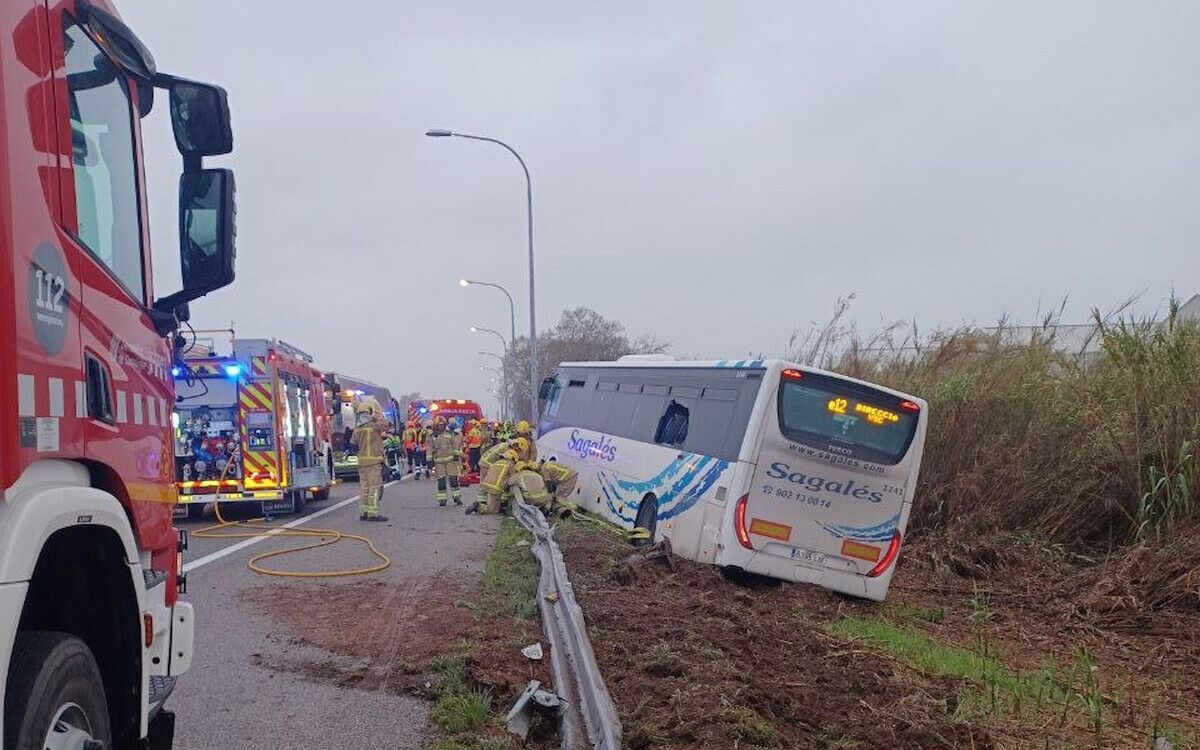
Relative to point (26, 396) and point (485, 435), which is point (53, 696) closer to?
point (26, 396)

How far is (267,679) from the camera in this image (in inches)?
232

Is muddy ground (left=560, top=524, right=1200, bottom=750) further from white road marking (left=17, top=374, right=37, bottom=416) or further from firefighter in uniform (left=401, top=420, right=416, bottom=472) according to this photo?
firefighter in uniform (left=401, top=420, right=416, bottom=472)

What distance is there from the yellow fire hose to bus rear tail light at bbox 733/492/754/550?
3.66 m

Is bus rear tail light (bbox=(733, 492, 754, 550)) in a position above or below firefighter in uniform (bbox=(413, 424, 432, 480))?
above

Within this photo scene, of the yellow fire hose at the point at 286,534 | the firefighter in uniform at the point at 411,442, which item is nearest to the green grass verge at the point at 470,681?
the yellow fire hose at the point at 286,534

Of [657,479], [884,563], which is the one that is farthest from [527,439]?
[884,563]

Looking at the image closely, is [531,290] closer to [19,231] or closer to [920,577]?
[920,577]

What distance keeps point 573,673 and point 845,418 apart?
4918 millimetres

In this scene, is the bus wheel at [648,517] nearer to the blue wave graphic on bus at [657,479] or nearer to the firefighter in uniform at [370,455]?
the blue wave graphic on bus at [657,479]

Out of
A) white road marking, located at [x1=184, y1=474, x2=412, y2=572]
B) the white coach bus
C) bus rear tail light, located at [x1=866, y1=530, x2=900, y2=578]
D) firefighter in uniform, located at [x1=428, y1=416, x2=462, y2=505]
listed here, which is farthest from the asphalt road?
firefighter in uniform, located at [x1=428, y1=416, x2=462, y2=505]

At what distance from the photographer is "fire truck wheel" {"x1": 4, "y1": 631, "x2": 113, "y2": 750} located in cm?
228

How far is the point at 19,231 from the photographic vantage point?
230 cm

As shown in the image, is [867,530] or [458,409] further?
[458,409]

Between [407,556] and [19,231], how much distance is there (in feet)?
29.6
